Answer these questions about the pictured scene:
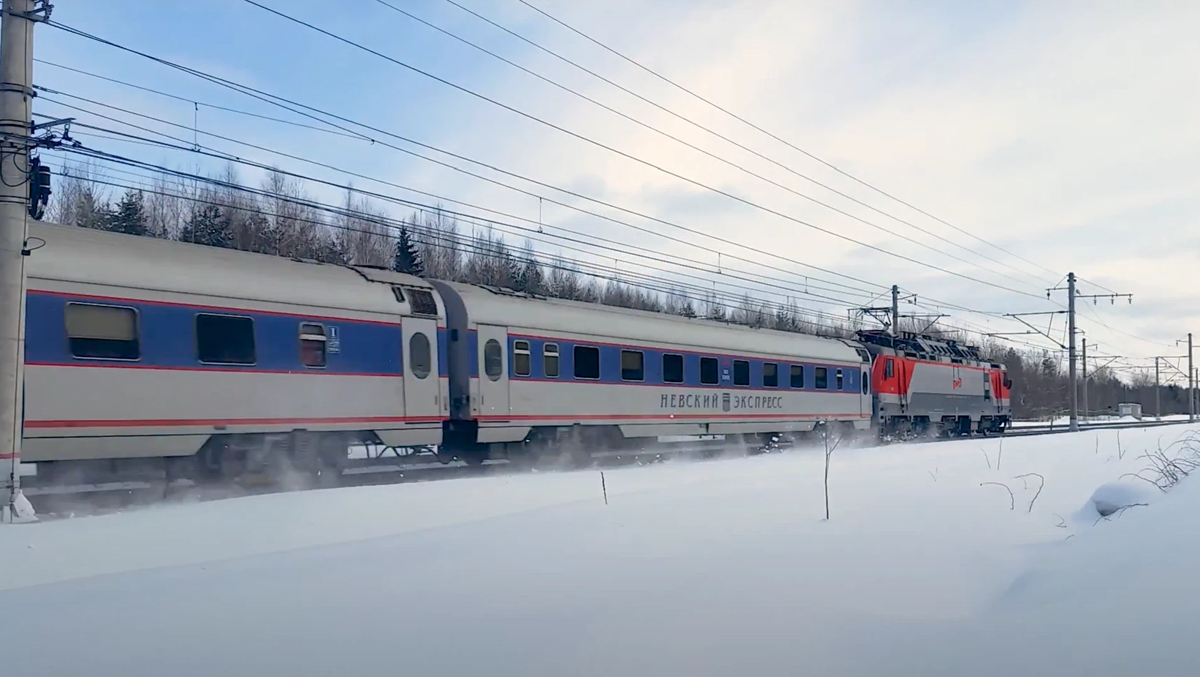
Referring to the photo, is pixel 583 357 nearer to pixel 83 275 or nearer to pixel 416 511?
pixel 416 511

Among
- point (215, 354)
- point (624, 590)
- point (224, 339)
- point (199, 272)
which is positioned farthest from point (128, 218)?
point (624, 590)

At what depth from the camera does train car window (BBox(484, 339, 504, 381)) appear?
52.9ft

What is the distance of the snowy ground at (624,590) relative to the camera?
466 centimetres

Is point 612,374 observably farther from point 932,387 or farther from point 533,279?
point 533,279

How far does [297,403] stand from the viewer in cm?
1332

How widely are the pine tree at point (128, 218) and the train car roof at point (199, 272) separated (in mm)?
26934

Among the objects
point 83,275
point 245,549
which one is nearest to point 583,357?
point 83,275

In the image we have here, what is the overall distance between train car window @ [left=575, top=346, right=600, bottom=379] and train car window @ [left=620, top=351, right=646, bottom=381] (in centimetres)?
76

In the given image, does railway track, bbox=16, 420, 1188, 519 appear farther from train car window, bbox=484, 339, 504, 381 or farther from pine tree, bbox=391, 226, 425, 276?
pine tree, bbox=391, 226, 425, 276

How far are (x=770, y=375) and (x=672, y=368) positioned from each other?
4294mm

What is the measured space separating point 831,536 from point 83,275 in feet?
30.0

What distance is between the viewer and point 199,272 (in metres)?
12.4

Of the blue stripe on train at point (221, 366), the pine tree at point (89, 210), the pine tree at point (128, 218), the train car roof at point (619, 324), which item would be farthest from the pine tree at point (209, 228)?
the blue stripe on train at point (221, 366)

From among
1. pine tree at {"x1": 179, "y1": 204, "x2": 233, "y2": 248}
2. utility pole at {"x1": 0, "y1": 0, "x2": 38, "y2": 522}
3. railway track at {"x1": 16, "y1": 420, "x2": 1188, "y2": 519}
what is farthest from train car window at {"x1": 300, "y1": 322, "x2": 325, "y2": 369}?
pine tree at {"x1": 179, "y1": 204, "x2": 233, "y2": 248}
